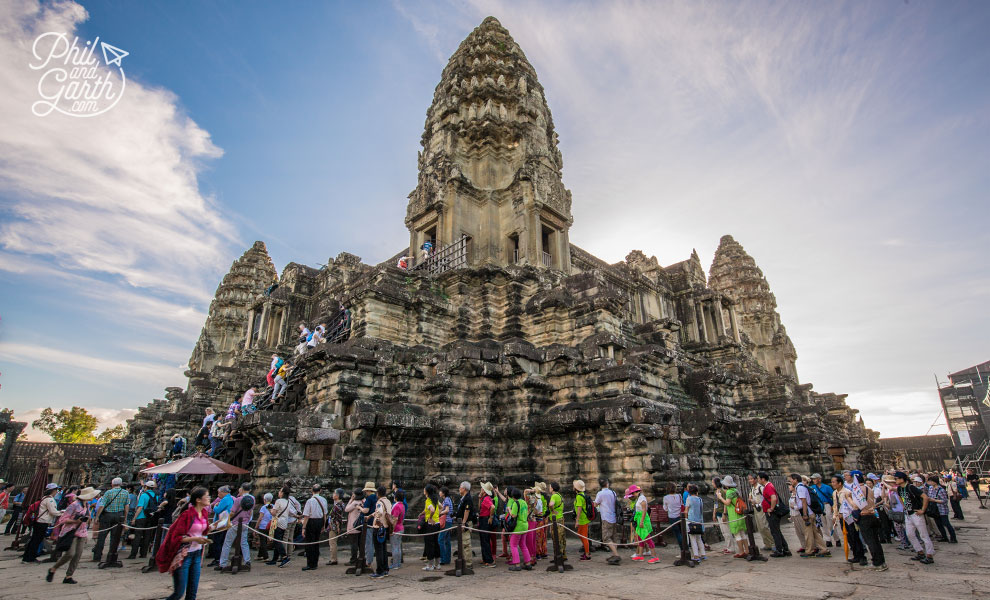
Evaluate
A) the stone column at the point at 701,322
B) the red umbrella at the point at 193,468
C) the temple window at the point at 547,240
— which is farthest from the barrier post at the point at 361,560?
the stone column at the point at 701,322

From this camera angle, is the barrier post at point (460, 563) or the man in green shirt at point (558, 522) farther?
the man in green shirt at point (558, 522)

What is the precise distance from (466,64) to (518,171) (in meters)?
6.03

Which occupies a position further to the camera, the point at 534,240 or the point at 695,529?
the point at 534,240

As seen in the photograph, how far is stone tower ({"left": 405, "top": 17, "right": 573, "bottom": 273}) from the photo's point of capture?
652 inches

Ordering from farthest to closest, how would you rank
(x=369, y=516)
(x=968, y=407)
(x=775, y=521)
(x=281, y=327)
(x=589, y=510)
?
(x=968, y=407) < (x=281, y=327) < (x=589, y=510) < (x=775, y=521) < (x=369, y=516)

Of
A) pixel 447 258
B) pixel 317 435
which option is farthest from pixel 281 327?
pixel 317 435

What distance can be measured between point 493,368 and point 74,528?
8.17m

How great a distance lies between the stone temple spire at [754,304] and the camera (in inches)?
1465

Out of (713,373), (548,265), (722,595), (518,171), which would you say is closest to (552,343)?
(548,265)

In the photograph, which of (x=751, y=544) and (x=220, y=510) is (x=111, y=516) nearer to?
(x=220, y=510)

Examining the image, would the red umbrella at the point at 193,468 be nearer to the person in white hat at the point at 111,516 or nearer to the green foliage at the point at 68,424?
the person in white hat at the point at 111,516

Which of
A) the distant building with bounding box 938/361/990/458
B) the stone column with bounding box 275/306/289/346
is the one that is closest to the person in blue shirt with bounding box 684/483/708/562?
the stone column with bounding box 275/306/289/346

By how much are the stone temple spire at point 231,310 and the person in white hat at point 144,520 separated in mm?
23028

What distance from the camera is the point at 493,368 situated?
1234cm
